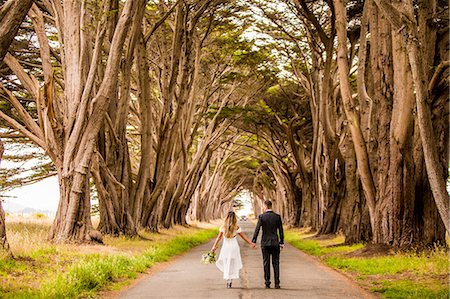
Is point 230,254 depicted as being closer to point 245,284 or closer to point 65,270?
point 245,284

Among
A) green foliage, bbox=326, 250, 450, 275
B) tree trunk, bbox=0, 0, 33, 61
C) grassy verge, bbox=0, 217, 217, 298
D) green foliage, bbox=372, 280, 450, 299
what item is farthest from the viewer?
green foliage, bbox=326, 250, 450, 275

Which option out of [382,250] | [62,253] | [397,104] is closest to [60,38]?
[62,253]

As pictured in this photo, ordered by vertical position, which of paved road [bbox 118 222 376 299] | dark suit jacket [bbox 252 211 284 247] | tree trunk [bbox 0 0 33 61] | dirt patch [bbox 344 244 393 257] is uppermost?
tree trunk [bbox 0 0 33 61]

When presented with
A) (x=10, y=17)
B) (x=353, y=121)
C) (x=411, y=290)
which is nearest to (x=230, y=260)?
(x=411, y=290)

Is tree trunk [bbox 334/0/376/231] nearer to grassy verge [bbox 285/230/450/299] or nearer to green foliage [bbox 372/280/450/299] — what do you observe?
grassy verge [bbox 285/230/450/299]

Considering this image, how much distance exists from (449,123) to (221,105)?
16.9 metres

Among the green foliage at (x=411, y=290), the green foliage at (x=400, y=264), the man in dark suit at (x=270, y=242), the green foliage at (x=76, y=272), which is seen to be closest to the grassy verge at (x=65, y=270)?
the green foliage at (x=76, y=272)

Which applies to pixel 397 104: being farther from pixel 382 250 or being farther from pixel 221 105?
pixel 221 105

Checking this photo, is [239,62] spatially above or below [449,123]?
above

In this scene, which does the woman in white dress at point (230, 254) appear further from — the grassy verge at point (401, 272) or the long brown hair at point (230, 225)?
the grassy verge at point (401, 272)

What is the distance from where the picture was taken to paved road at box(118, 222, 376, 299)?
357 inches

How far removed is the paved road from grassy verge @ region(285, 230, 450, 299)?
14.9 inches

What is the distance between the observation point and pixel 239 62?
1125 inches

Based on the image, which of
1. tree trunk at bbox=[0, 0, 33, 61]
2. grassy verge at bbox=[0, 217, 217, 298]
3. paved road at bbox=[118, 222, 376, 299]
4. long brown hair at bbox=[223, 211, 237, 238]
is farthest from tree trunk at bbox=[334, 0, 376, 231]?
tree trunk at bbox=[0, 0, 33, 61]
